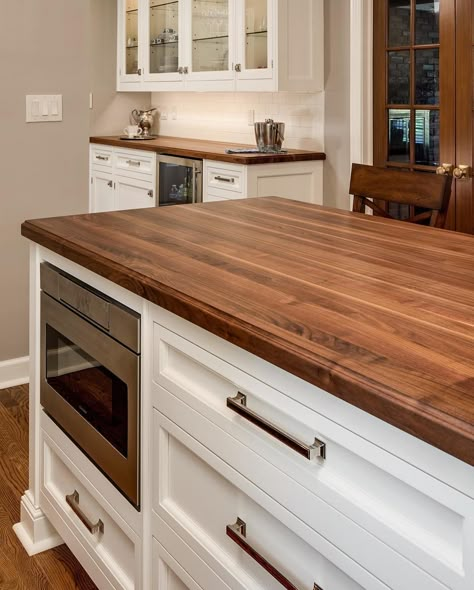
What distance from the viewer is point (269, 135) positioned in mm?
4375

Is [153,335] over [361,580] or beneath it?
over

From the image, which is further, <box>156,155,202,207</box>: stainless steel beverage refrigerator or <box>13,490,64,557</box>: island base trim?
<box>156,155,202,207</box>: stainless steel beverage refrigerator

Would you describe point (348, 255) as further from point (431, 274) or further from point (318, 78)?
point (318, 78)

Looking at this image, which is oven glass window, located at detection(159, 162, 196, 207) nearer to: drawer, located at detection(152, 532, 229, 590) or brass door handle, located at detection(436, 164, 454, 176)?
brass door handle, located at detection(436, 164, 454, 176)

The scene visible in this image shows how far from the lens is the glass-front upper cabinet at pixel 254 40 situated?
4293 millimetres

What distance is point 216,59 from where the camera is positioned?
15.9 ft

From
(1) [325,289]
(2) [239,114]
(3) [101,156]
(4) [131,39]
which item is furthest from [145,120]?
(1) [325,289]

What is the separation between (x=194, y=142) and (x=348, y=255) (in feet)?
13.3

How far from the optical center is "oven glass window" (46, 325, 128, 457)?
5.21 feet

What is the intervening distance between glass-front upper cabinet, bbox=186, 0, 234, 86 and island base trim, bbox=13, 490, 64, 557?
3.29m

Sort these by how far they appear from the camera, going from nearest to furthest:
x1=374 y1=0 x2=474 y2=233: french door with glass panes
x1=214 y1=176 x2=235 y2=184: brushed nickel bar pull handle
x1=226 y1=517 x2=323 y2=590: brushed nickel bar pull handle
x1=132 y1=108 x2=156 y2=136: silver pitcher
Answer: x1=226 y1=517 x2=323 y2=590: brushed nickel bar pull handle → x1=374 y1=0 x2=474 y2=233: french door with glass panes → x1=214 y1=176 x2=235 y2=184: brushed nickel bar pull handle → x1=132 y1=108 x2=156 y2=136: silver pitcher

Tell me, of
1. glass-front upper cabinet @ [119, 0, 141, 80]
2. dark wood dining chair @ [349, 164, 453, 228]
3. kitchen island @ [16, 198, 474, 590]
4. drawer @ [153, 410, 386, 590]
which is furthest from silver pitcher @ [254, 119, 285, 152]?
drawer @ [153, 410, 386, 590]

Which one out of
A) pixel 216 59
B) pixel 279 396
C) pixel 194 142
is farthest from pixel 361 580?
pixel 194 142

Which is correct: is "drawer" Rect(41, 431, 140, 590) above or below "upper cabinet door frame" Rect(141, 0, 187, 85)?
below
